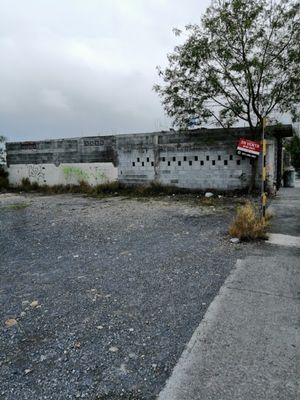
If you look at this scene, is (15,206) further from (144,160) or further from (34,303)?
(34,303)

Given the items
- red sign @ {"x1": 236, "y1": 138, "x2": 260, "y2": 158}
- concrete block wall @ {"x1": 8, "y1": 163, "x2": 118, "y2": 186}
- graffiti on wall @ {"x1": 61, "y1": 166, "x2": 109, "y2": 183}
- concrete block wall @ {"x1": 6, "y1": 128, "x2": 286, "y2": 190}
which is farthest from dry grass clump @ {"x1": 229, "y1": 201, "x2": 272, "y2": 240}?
graffiti on wall @ {"x1": 61, "y1": 166, "x2": 109, "y2": 183}

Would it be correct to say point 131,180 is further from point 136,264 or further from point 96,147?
point 136,264

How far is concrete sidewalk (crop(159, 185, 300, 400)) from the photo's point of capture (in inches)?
77.9

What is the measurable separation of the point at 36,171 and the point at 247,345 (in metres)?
14.7

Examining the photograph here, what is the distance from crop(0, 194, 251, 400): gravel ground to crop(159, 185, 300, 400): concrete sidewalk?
135 millimetres

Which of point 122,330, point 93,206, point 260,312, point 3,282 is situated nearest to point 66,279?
point 3,282

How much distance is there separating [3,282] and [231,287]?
2.80 m

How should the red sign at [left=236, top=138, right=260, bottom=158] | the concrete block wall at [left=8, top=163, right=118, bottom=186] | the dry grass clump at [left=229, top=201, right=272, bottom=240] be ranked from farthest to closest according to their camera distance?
the concrete block wall at [left=8, top=163, right=118, bottom=186], the red sign at [left=236, top=138, right=260, bottom=158], the dry grass clump at [left=229, top=201, right=272, bottom=240]

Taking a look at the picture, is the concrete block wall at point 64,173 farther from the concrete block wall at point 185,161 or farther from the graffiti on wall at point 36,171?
the concrete block wall at point 185,161

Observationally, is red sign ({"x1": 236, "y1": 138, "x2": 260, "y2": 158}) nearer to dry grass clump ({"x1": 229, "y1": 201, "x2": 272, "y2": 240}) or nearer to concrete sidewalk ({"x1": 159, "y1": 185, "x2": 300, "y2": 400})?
dry grass clump ({"x1": 229, "y1": 201, "x2": 272, "y2": 240})

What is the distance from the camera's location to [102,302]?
3.24 m

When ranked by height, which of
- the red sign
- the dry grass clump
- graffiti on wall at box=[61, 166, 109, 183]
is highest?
the red sign

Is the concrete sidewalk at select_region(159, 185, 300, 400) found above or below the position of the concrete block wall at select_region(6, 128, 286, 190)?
below

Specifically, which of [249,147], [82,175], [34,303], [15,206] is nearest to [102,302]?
[34,303]
